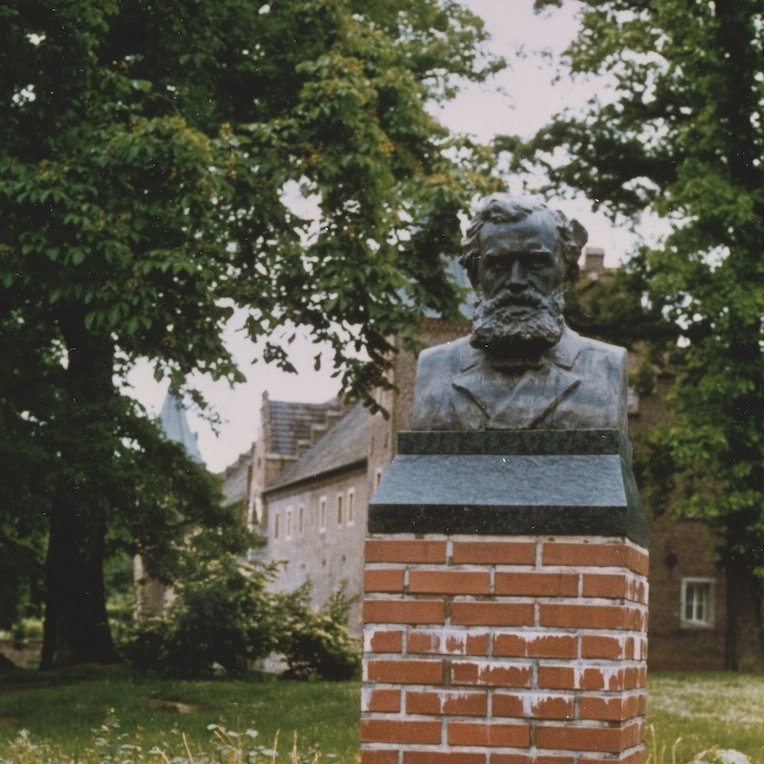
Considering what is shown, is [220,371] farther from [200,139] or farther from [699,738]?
[699,738]

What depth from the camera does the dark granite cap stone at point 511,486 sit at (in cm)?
500

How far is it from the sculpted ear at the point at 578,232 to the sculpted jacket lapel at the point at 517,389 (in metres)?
0.44

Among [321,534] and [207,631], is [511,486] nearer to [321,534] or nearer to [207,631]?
[207,631]

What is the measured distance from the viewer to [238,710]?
51.5 ft

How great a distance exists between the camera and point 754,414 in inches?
1017

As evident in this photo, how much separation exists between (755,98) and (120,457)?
15.3 meters

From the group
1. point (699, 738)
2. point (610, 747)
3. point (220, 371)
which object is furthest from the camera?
point (220, 371)

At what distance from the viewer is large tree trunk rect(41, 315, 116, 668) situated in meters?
16.5

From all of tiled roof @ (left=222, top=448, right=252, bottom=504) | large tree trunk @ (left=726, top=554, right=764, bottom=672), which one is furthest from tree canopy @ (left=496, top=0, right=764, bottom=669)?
tiled roof @ (left=222, top=448, right=252, bottom=504)

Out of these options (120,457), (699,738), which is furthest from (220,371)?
(699,738)

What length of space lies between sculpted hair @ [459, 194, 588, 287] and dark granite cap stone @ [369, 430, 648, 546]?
889 millimetres

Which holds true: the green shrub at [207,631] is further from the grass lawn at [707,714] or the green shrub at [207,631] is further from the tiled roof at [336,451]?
the tiled roof at [336,451]

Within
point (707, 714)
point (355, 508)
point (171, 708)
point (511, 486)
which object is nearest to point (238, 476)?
point (355, 508)

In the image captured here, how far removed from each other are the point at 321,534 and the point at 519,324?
44.7m
